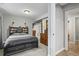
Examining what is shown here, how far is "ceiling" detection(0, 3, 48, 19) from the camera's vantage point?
1.80 metres

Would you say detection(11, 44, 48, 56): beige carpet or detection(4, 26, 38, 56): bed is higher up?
detection(4, 26, 38, 56): bed

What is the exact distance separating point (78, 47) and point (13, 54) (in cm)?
172

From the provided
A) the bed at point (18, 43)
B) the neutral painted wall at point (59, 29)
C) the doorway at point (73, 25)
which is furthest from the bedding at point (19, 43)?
the doorway at point (73, 25)

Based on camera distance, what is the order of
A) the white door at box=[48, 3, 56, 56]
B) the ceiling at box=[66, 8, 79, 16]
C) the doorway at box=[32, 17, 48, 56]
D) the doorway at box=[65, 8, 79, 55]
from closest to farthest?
the white door at box=[48, 3, 56, 56] → the doorway at box=[32, 17, 48, 56] → the ceiling at box=[66, 8, 79, 16] → the doorway at box=[65, 8, 79, 55]

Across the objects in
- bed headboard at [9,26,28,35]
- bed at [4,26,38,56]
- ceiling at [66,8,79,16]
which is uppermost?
ceiling at [66,8,79,16]

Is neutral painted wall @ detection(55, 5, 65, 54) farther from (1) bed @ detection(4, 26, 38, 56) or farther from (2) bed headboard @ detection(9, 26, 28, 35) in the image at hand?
(2) bed headboard @ detection(9, 26, 28, 35)

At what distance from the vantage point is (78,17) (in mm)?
2285

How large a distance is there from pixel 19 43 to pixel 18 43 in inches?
0.9

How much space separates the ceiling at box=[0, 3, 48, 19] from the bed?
46 centimetres

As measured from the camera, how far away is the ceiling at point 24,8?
180 cm

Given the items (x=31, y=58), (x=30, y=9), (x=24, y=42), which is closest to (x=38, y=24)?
(x=30, y=9)

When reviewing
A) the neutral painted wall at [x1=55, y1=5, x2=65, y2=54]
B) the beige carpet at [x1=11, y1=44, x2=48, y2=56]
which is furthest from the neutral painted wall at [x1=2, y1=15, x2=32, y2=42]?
the neutral painted wall at [x1=55, y1=5, x2=65, y2=54]

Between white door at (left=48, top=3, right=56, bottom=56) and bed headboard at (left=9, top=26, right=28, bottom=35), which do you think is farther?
bed headboard at (left=9, top=26, right=28, bottom=35)

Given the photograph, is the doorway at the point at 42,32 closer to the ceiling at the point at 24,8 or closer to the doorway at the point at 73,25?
the ceiling at the point at 24,8
